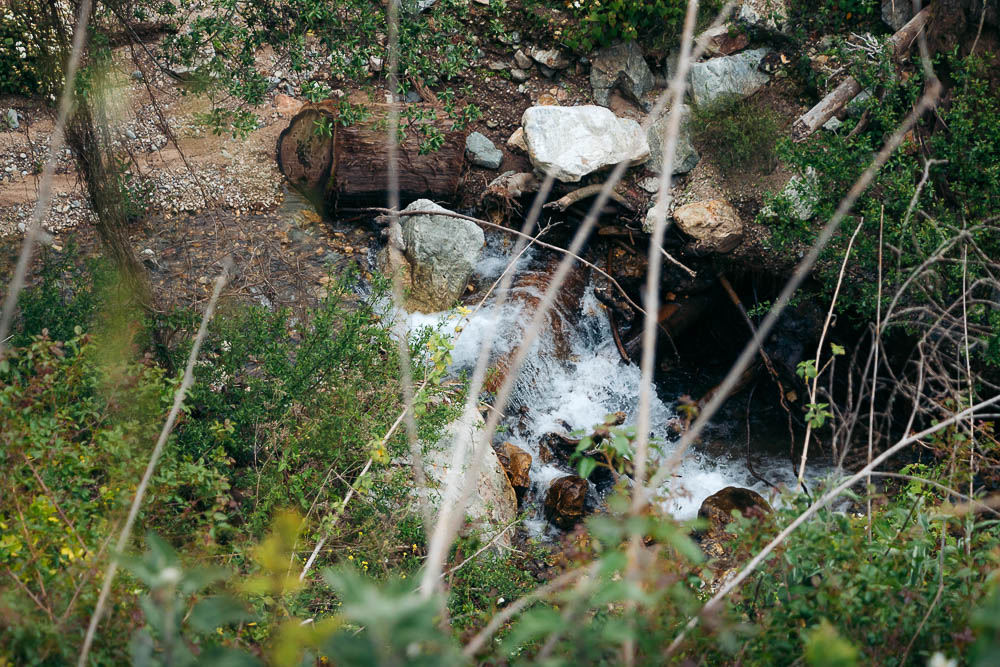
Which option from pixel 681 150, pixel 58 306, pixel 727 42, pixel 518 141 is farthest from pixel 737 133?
pixel 58 306

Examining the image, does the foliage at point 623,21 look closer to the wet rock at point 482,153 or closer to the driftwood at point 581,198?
the wet rock at point 482,153

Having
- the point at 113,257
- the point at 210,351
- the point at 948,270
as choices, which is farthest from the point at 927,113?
the point at 113,257

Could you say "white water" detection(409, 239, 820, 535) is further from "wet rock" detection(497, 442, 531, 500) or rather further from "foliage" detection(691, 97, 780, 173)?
"foliage" detection(691, 97, 780, 173)

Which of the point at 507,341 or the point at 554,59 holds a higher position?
the point at 554,59

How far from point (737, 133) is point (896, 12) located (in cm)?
187

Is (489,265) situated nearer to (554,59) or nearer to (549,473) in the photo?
(549,473)

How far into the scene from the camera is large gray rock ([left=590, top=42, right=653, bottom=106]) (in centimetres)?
764

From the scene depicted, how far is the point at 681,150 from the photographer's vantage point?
23.4ft

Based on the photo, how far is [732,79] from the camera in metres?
7.20

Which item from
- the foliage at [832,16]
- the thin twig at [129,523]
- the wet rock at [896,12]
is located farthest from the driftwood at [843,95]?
the thin twig at [129,523]

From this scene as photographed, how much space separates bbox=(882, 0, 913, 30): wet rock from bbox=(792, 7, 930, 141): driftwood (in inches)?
16.2

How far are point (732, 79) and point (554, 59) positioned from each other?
199 centimetres

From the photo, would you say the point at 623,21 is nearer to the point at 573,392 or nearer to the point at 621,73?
the point at 621,73

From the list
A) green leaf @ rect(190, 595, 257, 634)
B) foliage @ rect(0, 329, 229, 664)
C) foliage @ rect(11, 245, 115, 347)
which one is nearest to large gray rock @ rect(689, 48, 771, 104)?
foliage @ rect(11, 245, 115, 347)
